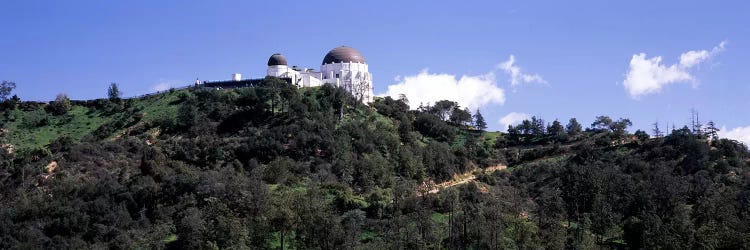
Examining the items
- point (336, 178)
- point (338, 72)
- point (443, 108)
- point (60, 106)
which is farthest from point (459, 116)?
point (60, 106)

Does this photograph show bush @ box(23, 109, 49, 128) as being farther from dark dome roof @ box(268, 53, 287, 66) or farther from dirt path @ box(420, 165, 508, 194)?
dirt path @ box(420, 165, 508, 194)

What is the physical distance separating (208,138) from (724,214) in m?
48.6

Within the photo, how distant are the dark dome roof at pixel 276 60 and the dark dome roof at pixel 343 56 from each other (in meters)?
6.18

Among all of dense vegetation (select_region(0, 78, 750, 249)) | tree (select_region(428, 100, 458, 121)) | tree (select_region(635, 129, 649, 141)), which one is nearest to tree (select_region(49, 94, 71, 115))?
dense vegetation (select_region(0, 78, 750, 249))

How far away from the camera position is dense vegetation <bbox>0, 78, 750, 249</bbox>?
179 ft

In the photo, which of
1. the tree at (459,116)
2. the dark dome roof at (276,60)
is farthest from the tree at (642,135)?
the dark dome roof at (276,60)

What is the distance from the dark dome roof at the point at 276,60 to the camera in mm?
102250

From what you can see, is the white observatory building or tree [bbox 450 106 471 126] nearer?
the white observatory building

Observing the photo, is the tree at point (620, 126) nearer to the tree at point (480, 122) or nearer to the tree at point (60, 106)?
the tree at point (480, 122)

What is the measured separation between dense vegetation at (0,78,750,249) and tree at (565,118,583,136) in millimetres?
201

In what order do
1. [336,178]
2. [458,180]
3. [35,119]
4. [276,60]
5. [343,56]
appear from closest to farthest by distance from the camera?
[336,178], [458,180], [35,119], [276,60], [343,56]

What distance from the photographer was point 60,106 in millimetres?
96438

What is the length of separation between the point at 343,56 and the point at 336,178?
1388 inches

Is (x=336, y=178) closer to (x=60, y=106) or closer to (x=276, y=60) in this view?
(x=276, y=60)
